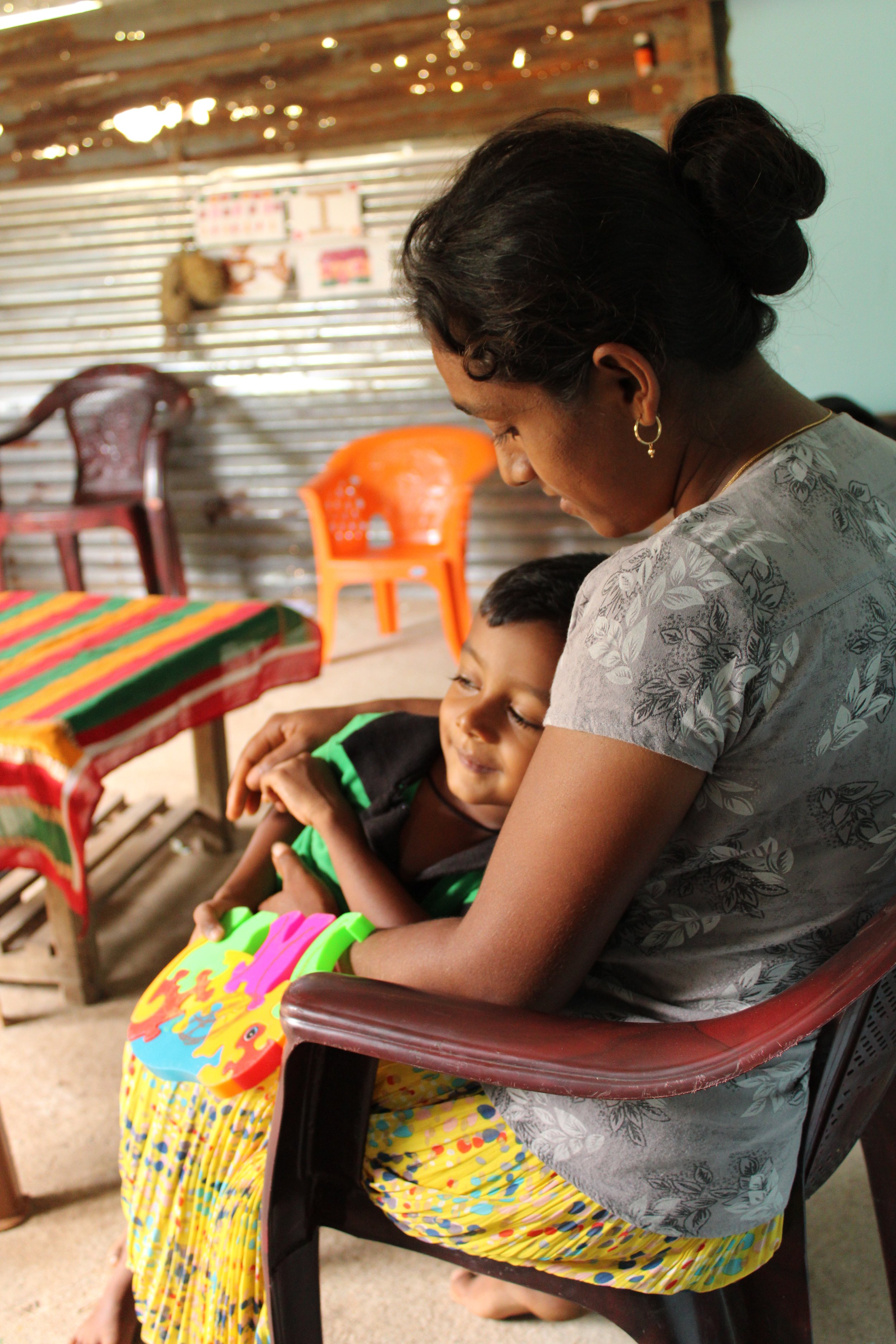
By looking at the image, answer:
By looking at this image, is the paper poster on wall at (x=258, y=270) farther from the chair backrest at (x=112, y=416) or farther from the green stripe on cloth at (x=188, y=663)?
the green stripe on cloth at (x=188, y=663)

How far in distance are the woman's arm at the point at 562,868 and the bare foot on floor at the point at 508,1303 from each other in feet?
2.67

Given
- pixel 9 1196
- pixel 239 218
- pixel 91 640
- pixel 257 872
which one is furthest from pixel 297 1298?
pixel 239 218

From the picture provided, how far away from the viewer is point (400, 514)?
476 cm

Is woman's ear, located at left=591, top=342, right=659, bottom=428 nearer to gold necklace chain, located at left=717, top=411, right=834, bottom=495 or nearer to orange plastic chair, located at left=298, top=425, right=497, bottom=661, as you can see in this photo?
gold necklace chain, located at left=717, top=411, right=834, bottom=495

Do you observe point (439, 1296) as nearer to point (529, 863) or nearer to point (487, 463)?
point (529, 863)

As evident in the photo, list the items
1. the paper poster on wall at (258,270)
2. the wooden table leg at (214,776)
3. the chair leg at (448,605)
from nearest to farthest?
the wooden table leg at (214,776)
the chair leg at (448,605)
the paper poster on wall at (258,270)

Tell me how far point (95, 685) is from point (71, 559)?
10.1ft

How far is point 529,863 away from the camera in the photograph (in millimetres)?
861

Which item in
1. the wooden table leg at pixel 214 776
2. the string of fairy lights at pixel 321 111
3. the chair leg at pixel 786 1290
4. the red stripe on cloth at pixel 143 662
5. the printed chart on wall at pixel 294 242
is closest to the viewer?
the chair leg at pixel 786 1290

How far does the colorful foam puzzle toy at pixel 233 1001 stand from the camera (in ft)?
3.66

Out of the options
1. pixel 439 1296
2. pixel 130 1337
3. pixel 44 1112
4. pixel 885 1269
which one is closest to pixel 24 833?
pixel 44 1112

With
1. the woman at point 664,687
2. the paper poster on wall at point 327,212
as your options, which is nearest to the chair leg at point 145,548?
the paper poster on wall at point 327,212

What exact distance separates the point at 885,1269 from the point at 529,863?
0.88 metres

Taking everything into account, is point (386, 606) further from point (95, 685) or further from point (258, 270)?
point (95, 685)
